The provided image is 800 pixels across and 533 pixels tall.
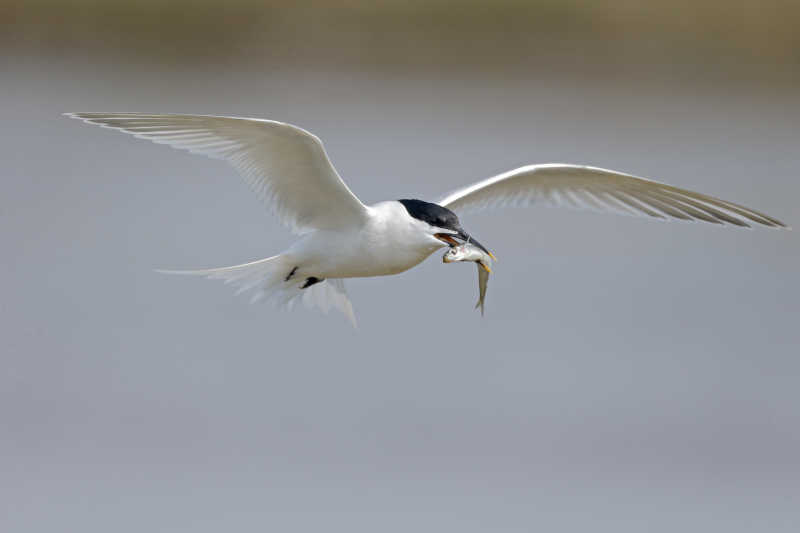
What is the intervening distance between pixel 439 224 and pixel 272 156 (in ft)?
0.95

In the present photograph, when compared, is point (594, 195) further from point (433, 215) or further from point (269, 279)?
point (269, 279)

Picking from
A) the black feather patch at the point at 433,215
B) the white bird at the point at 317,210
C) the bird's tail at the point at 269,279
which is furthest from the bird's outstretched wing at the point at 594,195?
the bird's tail at the point at 269,279

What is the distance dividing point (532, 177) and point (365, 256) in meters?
0.50

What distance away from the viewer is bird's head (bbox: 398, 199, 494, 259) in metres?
1.53

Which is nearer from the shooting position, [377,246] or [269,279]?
[377,246]

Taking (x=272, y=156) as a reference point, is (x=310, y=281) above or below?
below

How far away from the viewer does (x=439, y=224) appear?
154 centimetres

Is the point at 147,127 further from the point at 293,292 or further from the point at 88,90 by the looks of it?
the point at 88,90

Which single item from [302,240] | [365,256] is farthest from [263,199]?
[365,256]

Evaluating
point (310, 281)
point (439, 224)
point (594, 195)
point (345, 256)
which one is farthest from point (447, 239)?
point (594, 195)

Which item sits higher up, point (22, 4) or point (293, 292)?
point (22, 4)

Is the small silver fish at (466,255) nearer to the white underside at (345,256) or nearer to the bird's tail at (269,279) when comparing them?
the white underside at (345,256)

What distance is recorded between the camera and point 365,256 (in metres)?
1.52

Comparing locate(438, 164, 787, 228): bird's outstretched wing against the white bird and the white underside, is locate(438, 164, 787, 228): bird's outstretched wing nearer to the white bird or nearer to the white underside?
the white bird
